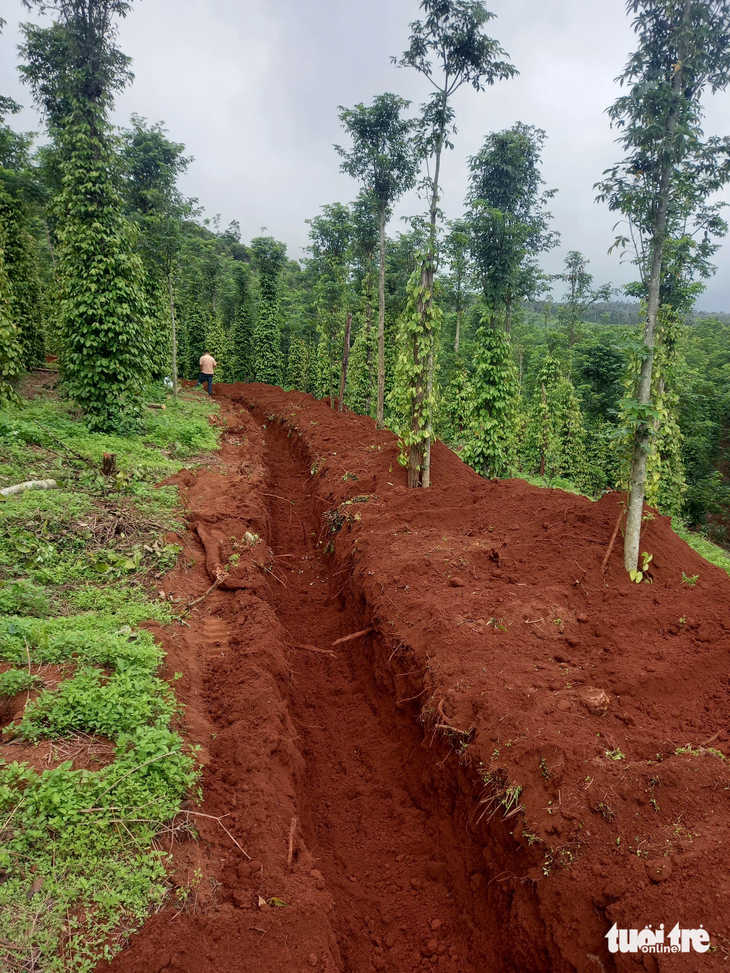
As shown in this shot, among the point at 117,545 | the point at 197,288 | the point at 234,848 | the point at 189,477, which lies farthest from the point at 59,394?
the point at 197,288

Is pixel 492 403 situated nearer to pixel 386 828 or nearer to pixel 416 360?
pixel 416 360

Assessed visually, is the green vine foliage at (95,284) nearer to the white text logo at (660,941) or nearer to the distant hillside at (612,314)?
the white text logo at (660,941)

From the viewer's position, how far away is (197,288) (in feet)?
107

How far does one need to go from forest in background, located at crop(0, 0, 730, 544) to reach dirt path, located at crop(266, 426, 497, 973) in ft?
14.5

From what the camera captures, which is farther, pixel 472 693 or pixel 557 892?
pixel 472 693

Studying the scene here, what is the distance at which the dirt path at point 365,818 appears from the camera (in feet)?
12.9

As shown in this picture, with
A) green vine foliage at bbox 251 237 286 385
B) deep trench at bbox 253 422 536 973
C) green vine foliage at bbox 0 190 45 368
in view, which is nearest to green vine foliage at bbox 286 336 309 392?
green vine foliage at bbox 251 237 286 385

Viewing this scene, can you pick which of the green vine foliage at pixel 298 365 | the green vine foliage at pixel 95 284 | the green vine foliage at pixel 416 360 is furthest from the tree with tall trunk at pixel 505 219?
the green vine foliage at pixel 298 365

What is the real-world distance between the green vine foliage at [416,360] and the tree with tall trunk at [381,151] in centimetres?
656

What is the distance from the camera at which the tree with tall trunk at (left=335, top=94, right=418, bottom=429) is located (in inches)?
589

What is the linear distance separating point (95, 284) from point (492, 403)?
10.4 m

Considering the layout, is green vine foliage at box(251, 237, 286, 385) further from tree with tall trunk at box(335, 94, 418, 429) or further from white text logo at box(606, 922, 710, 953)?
white text logo at box(606, 922, 710, 953)

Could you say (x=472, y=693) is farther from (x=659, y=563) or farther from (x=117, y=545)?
(x=117, y=545)

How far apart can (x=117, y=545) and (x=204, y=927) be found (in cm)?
496
